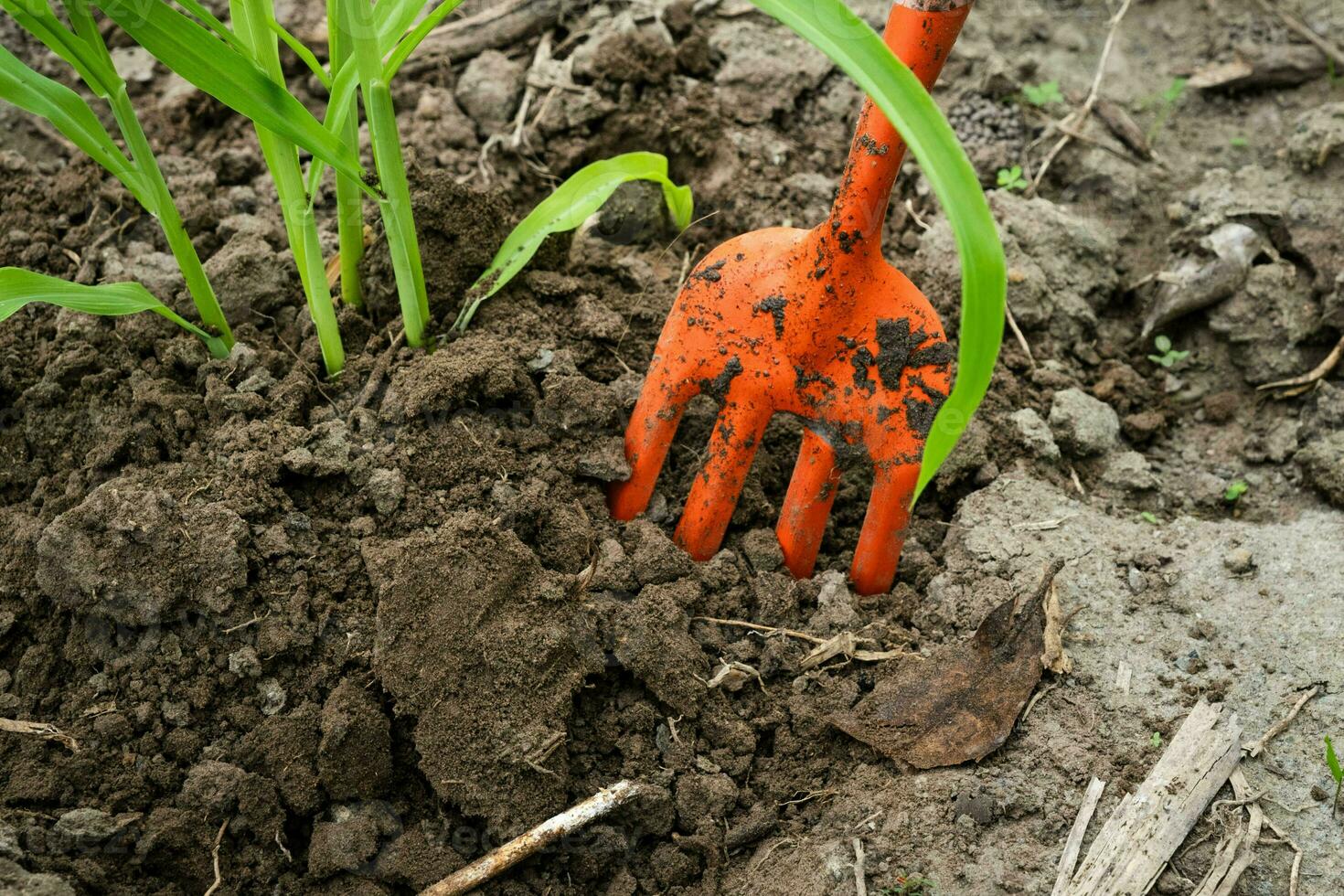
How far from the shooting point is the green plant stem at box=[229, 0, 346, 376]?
1394mm

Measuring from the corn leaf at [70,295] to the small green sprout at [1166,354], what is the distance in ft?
5.32

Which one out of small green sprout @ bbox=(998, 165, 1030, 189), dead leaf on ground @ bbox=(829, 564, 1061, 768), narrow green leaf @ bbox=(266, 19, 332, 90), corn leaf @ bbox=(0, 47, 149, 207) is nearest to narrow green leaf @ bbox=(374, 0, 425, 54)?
narrow green leaf @ bbox=(266, 19, 332, 90)

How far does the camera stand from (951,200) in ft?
3.19

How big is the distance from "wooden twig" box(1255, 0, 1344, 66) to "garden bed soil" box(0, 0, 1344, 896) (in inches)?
13.4

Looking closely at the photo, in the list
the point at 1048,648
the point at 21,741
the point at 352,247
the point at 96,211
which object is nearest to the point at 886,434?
the point at 1048,648

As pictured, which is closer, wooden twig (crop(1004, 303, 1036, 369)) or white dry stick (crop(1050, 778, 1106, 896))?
white dry stick (crop(1050, 778, 1106, 896))

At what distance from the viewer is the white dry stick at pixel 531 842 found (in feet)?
4.04

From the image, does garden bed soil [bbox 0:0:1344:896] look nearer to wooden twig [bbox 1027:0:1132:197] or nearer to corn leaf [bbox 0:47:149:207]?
wooden twig [bbox 1027:0:1132:197]

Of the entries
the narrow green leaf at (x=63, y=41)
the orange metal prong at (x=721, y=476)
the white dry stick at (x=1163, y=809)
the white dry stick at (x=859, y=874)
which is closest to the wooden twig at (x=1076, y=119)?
the orange metal prong at (x=721, y=476)

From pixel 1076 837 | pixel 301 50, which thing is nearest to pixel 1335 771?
pixel 1076 837

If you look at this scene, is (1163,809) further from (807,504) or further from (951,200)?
(951,200)

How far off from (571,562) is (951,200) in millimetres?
Answer: 718

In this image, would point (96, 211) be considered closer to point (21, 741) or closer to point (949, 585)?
point (21, 741)

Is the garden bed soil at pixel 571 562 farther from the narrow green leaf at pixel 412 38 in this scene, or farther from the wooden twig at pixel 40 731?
the narrow green leaf at pixel 412 38
